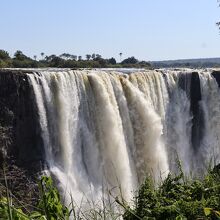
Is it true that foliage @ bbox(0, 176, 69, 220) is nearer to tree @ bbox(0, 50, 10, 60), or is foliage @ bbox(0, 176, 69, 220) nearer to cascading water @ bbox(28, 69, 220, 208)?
cascading water @ bbox(28, 69, 220, 208)

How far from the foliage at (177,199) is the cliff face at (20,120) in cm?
1008

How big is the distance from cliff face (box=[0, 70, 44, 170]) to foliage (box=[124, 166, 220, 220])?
397 inches

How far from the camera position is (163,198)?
457 centimetres

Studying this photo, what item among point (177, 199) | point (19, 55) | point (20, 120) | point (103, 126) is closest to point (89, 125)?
point (103, 126)

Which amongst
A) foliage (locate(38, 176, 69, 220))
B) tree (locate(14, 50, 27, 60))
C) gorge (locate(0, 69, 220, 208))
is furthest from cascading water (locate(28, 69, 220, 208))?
tree (locate(14, 50, 27, 60))

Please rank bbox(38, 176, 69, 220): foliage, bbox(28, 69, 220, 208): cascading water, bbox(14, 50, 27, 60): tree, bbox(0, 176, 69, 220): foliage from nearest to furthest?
bbox(0, 176, 69, 220): foliage
bbox(38, 176, 69, 220): foliage
bbox(28, 69, 220, 208): cascading water
bbox(14, 50, 27, 60): tree

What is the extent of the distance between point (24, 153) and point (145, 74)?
6.16 m

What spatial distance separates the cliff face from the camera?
14.6 m

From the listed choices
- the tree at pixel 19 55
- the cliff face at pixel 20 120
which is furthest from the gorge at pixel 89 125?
the tree at pixel 19 55

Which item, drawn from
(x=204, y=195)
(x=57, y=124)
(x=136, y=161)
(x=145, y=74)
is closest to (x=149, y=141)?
(x=136, y=161)

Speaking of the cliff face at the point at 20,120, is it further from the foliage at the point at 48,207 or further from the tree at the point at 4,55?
the tree at the point at 4,55

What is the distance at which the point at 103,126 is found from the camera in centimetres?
1655

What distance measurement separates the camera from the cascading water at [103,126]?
49.6ft

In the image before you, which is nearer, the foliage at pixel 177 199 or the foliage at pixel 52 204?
the foliage at pixel 52 204
